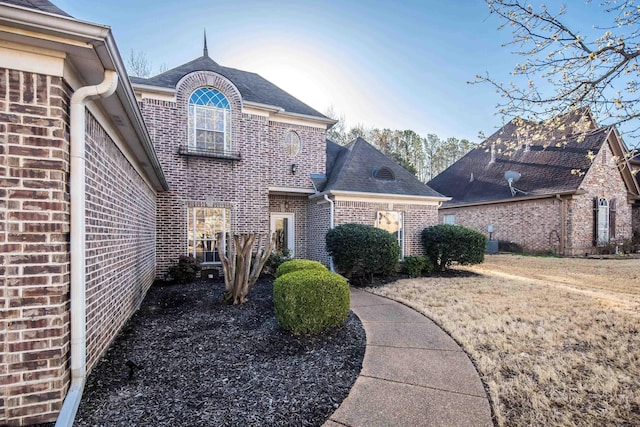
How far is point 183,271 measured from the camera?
27.9 ft

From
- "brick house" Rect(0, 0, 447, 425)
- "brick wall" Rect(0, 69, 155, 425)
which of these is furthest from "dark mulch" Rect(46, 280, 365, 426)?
"brick wall" Rect(0, 69, 155, 425)

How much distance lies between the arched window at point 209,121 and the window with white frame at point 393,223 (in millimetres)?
5665

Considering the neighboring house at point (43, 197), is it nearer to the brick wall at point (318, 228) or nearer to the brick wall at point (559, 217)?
the brick wall at point (318, 228)

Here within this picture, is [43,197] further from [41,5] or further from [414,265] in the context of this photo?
[414,265]

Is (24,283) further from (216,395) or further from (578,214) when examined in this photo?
(578,214)

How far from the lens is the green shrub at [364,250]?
8.66 m

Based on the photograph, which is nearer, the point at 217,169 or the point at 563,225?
the point at 217,169

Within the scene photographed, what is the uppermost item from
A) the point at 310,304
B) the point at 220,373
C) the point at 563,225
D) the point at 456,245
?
the point at 563,225

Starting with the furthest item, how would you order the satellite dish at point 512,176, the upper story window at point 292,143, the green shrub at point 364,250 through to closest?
the satellite dish at point 512,176 < the upper story window at point 292,143 < the green shrub at point 364,250

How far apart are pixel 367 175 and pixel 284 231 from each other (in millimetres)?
3834

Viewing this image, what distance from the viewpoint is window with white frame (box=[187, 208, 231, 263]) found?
9.46m

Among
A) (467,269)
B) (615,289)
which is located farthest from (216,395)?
(467,269)

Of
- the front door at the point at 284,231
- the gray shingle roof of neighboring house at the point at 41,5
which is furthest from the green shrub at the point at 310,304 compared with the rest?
the front door at the point at 284,231

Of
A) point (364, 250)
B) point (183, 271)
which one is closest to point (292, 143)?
point (364, 250)
